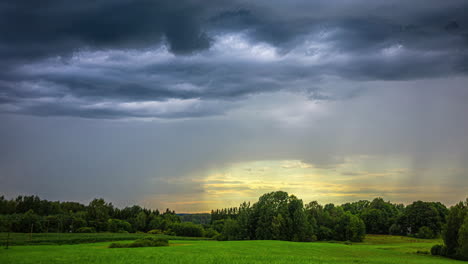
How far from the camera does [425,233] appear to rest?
132 metres

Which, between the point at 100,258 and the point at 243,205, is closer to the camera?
the point at 100,258

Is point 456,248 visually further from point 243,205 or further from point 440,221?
point 440,221

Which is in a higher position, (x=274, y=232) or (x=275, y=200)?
(x=275, y=200)

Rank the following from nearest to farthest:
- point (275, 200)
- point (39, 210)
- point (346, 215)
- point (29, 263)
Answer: point (29, 263) → point (275, 200) → point (346, 215) → point (39, 210)

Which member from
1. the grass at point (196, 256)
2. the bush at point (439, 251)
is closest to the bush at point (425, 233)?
the bush at point (439, 251)

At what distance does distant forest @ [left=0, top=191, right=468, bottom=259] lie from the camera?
104 metres

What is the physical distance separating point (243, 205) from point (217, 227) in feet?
171

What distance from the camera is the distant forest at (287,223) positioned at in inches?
4077

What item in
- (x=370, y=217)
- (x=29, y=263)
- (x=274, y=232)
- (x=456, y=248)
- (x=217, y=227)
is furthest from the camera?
(x=217, y=227)

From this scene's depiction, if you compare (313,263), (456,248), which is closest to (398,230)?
(456,248)

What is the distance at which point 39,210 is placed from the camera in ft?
627

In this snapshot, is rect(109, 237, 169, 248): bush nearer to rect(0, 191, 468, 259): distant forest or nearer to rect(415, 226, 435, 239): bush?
rect(0, 191, 468, 259): distant forest

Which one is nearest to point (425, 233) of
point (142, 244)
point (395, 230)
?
point (395, 230)

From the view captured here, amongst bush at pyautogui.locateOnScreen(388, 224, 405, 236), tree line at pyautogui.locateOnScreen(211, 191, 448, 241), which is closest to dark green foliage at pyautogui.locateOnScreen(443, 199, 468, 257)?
tree line at pyautogui.locateOnScreen(211, 191, 448, 241)
